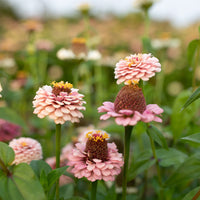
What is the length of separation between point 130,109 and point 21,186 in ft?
0.90

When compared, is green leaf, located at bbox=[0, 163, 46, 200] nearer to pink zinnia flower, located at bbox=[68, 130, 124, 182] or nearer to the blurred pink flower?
pink zinnia flower, located at bbox=[68, 130, 124, 182]

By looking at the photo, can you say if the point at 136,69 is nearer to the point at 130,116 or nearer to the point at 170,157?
the point at 130,116

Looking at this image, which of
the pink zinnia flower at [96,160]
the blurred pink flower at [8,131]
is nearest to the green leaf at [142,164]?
the pink zinnia flower at [96,160]

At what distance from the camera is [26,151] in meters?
0.87

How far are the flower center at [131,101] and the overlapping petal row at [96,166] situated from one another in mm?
123

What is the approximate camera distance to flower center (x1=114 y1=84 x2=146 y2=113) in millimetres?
665

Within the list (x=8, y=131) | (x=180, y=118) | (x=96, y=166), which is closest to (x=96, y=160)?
(x=96, y=166)

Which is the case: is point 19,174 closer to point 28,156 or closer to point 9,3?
point 28,156

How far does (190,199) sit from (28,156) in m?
0.45

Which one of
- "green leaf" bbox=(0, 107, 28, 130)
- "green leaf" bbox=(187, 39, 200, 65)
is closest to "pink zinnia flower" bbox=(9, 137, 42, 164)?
"green leaf" bbox=(0, 107, 28, 130)

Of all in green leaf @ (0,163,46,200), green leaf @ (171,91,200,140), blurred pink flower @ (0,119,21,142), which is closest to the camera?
green leaf @ (0,163,46,200)

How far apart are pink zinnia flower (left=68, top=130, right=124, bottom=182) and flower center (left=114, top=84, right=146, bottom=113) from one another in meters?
0.11

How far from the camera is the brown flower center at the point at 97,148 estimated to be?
0.72 metres

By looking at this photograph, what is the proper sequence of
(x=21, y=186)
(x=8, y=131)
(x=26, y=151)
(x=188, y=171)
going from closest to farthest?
(x=21, y=186), (x=188, y=171), (x=26, y=151), (x=8, y=131)
